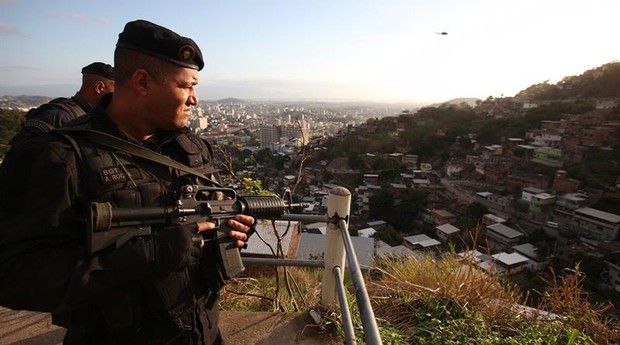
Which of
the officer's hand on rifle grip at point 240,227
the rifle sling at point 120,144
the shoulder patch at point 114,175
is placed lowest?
the officer's hand on rifle grip at point 240,227

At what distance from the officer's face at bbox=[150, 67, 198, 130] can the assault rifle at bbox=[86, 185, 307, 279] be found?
1.03 feet

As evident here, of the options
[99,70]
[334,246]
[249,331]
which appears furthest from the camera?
[99,70]

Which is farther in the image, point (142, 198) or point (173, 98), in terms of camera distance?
point (173, 98)

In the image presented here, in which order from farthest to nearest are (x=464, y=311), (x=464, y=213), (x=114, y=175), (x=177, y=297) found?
(x=464, y=213), (x=464, y=311), (x=177, y=297), (x=114, y=175)

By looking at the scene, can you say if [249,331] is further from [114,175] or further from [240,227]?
[114,175]

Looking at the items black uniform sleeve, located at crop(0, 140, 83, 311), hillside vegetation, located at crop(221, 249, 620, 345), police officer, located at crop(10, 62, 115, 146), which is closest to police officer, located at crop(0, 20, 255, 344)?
black uniform sleeve, located at crop(0, 140, 83, 311)

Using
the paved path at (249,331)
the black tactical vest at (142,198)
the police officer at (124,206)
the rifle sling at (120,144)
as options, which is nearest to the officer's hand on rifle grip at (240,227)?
the police officer at (124,206)

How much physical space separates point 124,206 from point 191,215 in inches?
9.0

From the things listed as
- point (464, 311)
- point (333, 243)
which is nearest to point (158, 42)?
point (333, 243)

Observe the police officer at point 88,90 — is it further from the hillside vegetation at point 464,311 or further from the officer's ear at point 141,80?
the hillside vegetation at point 464,311

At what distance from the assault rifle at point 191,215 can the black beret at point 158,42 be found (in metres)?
0.53

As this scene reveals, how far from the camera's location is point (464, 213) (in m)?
21.9

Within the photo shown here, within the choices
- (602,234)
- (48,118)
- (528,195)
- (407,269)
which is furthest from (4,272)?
(528,195)

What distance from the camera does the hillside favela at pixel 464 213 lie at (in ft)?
8.09
